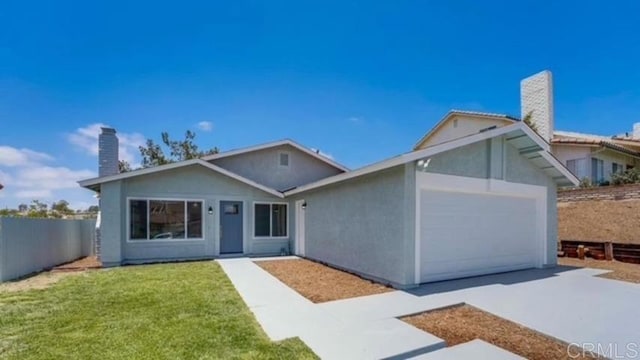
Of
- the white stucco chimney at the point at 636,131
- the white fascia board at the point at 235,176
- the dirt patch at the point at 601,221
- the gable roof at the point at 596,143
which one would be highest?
the white stucco chimney at the point at 636,131

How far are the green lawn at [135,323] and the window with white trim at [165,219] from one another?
13.6 ft

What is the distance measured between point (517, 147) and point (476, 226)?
9.96 feet

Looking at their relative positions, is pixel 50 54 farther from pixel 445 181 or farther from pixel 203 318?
pixel 445 181

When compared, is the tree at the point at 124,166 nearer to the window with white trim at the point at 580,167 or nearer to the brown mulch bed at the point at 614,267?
the brown mulch bed at the point at 614,267

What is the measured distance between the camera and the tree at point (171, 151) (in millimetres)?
31578

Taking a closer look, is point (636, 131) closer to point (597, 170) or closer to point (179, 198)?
point (597, 170)

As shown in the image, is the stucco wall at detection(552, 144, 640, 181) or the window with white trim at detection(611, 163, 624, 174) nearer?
the stucco wall at detection(552, 144, 640, 181)

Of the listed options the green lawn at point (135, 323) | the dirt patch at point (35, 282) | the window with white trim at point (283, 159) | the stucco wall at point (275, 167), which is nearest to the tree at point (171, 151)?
the stucco wall at point (275, 167)

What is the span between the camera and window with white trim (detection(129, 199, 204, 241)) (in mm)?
13195

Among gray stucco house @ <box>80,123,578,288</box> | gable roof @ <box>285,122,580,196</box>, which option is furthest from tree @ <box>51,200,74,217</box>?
gable roof @ <box>285,122,580,196</box>

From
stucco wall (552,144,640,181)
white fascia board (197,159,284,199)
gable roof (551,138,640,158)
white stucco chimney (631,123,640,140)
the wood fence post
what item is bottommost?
the wood fence post

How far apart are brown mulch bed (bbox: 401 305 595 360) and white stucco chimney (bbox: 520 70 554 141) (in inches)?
855

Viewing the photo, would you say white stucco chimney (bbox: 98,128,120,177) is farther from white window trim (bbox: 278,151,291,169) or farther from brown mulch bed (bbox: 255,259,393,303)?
brown mulch bed (bbox: 255,259,393,303)

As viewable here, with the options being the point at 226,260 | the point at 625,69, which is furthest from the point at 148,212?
the point at 625,69
